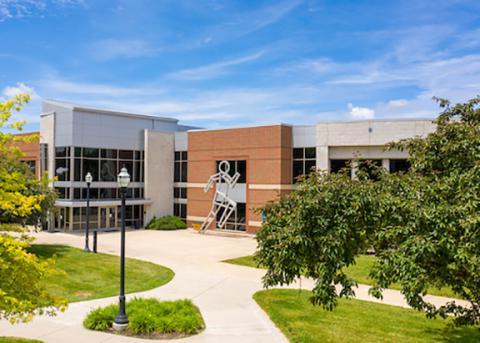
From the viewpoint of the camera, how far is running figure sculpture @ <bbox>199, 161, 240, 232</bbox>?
113ft

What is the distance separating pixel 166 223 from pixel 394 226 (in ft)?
102

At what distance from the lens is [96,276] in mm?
18594

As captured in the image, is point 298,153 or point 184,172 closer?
point 298,153

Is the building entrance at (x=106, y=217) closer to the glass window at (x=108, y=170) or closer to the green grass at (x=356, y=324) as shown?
the glass window at (x=108, y=170)

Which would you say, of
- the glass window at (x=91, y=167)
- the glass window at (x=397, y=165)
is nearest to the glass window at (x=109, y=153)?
the glass window at (x=91, y=167)

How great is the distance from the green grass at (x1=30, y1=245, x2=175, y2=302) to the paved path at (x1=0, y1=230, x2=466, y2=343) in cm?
79

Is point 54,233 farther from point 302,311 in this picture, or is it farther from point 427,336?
point 427,336

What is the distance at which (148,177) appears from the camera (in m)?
38.5

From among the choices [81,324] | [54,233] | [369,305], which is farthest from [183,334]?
[54,233]

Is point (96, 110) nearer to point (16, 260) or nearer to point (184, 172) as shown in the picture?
point (184, 172)

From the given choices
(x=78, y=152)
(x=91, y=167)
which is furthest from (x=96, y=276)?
(x=91, y=167)

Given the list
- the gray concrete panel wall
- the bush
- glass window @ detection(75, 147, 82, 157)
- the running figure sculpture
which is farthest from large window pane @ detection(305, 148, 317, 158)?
glass window @ detection(75, 147, 82, 157)

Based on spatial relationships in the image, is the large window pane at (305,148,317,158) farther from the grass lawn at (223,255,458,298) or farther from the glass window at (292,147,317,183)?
the grass lawn at (223,255,458,298)

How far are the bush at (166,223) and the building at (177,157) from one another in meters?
0.81
